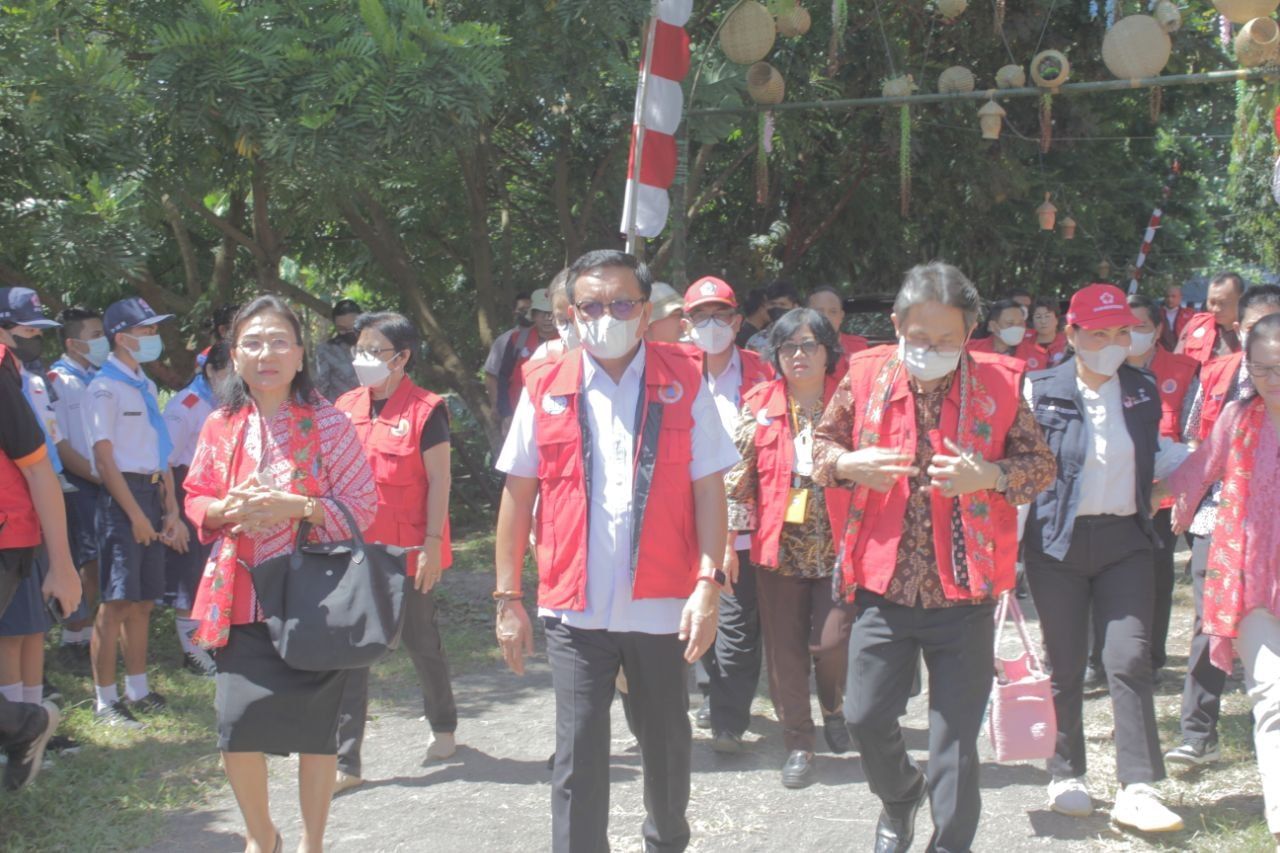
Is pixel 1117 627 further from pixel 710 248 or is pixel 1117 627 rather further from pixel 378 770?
pixel 710 248

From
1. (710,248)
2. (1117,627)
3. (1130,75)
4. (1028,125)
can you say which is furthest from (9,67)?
(1028,125)

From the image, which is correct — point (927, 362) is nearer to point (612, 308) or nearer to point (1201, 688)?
point (612, 308)

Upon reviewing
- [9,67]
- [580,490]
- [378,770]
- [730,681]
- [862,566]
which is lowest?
[378,770]

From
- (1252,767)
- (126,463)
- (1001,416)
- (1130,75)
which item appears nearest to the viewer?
(1001,416)

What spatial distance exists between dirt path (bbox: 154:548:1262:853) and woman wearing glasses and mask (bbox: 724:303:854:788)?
0.87 ft

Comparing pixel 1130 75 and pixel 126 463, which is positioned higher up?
pixel 1130 75

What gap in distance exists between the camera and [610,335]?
3.78 meters

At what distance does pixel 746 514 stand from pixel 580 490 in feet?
6.47

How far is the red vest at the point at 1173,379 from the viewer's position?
6570mm

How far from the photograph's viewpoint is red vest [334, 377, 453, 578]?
5.30 metres

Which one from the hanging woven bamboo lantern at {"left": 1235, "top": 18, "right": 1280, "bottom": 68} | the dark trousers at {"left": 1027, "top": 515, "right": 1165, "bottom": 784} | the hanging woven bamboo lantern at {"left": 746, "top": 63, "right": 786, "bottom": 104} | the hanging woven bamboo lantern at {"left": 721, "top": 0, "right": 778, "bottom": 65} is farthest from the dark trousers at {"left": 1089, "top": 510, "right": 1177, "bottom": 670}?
the hanging woven bamboo lantern at {"left": 746, "top": 63, "right": 786, "bottom": 104}

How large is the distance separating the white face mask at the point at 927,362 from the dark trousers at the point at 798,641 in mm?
1712

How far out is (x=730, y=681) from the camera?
226 inches

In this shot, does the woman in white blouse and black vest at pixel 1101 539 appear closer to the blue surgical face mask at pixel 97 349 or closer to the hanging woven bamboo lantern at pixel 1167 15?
the blue surgical face mask at pixel 97 349
